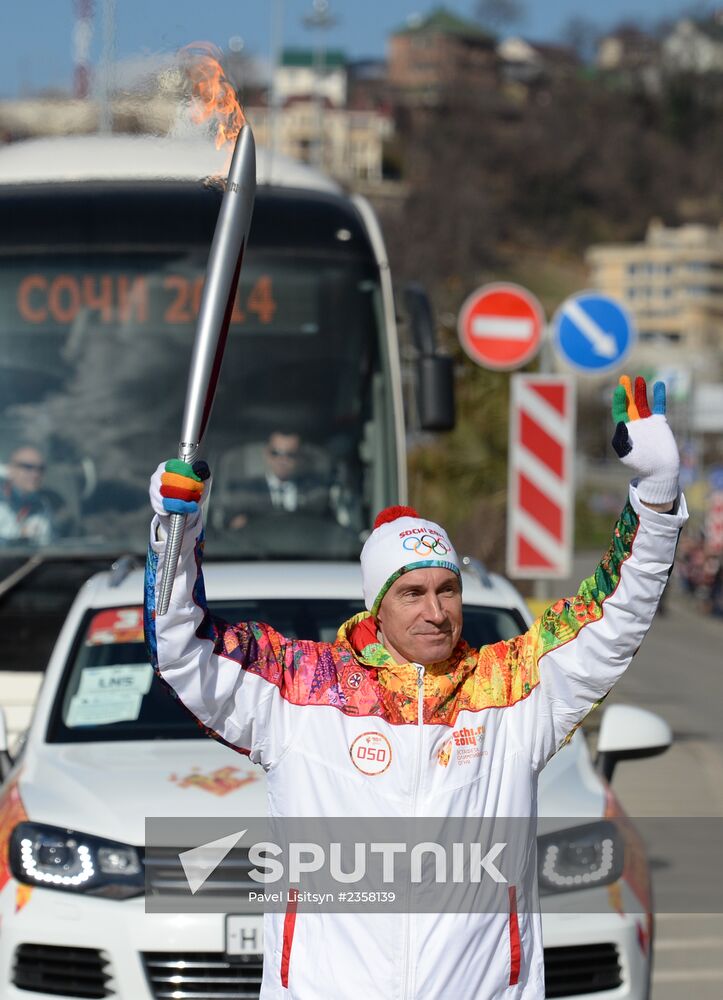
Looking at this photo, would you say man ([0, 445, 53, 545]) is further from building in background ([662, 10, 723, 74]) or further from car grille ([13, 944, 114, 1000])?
building in background ([662, 10, 723, 74])

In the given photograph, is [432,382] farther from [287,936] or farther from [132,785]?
[287,936]

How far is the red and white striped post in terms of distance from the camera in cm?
983

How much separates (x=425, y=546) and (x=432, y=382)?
5.70 metres

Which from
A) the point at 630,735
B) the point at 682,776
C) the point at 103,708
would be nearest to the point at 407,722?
the point at 630,735

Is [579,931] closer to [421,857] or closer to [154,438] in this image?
[421,857]

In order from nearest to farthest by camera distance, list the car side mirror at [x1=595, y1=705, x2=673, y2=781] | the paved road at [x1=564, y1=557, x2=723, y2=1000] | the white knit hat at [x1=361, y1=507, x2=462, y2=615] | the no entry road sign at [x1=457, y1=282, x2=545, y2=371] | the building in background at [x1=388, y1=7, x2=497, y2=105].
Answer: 1. the white knit hat at [x1=361, y1=507, x2=462, y2=615]
2. the car side mirror at [x1=595, y1=705, x2=673, y2=781]
3. the paved road at [x1=564, y1=557, x2=723, y2=1000]
4. the no entry road sign at [x1=457, y1=282, x2=545, y2=371]
5. the building in background at [x1=388, y1=7, x2=497, y2=105]

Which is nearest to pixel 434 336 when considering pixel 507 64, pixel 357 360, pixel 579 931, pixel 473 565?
pixel 357 360

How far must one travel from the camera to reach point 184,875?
14.6 ft

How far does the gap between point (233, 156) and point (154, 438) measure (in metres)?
5.46

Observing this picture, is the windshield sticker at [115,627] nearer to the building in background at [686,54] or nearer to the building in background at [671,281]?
the building in background at [671,281]

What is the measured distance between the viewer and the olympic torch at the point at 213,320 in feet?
9.32

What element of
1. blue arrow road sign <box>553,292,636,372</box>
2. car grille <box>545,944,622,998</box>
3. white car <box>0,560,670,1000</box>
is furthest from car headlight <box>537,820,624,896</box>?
blue arrow road sign <box>553,292,636,372</box>

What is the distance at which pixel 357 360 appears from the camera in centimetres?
862

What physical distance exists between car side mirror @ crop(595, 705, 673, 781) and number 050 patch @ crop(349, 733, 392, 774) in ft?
6.90
